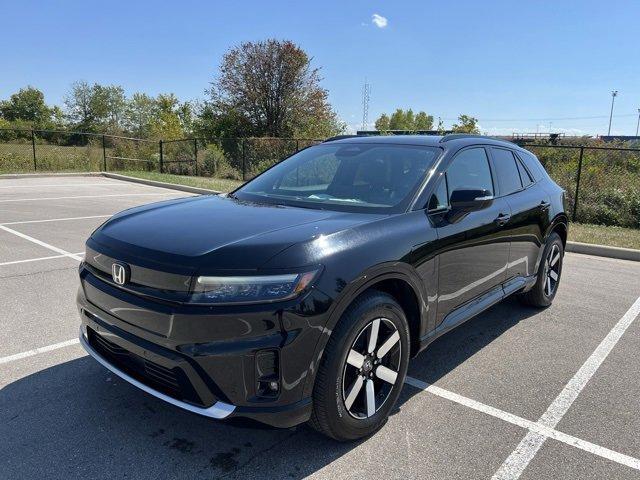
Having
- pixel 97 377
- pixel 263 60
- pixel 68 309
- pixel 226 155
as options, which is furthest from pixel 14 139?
pixel 97 377

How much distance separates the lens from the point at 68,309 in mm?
4727

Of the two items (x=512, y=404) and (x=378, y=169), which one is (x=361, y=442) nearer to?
(x=512, y=404)

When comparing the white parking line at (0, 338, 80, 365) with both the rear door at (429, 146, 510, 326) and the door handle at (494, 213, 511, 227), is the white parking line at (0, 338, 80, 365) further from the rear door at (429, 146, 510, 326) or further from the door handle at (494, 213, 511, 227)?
the door handle at (494, 213, 511, 227)

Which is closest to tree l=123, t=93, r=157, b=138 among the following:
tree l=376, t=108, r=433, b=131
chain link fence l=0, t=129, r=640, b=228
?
tree l=376, t=108, r=433, b=131

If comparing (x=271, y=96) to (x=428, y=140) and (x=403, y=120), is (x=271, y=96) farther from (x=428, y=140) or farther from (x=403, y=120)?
(x=403, y=120)

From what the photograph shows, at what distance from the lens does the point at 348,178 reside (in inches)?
146

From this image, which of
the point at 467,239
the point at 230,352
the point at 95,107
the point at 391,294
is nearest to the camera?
the point at 230,352

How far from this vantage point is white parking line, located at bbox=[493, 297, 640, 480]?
8.61 ft

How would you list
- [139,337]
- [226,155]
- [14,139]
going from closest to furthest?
[139,337] → [226,155] → [14,139]

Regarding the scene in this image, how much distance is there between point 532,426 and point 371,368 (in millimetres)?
1139

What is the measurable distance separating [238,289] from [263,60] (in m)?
28.5

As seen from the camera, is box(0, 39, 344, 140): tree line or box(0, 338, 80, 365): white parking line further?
box(0, 39, 344, 140): tree line

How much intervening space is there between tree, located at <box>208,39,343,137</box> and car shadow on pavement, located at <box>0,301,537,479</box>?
26941mm

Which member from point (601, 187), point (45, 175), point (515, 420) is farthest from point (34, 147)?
point (515, 420)
